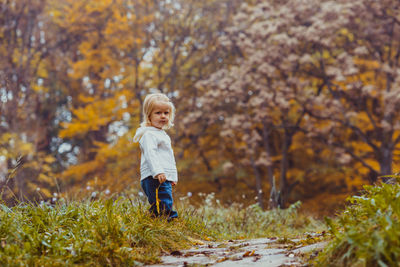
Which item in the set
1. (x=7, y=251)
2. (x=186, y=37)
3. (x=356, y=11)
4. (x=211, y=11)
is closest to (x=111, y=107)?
(x=186, y=37)

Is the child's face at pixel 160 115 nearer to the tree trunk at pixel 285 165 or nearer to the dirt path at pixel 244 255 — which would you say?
the dirt path at pixel 244 255

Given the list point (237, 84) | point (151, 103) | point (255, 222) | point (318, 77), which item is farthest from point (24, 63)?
point (151, 103)

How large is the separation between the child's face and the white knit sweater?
68mm

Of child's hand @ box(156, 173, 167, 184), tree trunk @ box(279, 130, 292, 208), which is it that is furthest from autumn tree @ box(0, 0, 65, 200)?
child's hand @ box(156, 173, 167, 184)

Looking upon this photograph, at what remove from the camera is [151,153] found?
4.07m

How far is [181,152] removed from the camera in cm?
1577

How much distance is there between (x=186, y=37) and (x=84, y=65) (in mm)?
4373

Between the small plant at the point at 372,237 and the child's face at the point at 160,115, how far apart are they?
219 cm

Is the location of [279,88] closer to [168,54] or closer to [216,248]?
[168,54]

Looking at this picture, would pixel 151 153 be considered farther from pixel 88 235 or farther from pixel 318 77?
pixel 318 77

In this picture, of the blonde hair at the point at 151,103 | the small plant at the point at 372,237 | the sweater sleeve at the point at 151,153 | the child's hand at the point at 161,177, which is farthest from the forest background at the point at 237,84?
the small plant at the point at 372,237

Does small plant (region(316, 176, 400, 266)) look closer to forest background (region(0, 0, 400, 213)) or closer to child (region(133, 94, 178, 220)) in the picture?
child (region(133, 94, 178, 220))

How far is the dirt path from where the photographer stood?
9.95 feet

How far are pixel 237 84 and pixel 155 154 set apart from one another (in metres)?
10.2
